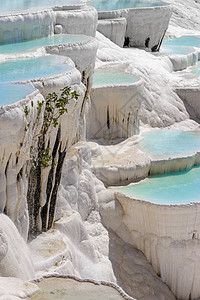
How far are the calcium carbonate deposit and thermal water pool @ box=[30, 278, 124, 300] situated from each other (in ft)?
0.05

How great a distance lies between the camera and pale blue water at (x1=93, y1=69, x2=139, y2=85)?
16.1m

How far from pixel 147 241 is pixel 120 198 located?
110cm

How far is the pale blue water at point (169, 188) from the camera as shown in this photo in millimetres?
13367

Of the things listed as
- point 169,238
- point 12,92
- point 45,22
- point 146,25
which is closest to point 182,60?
point 146,25

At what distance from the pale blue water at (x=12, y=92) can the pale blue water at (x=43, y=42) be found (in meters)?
3.04

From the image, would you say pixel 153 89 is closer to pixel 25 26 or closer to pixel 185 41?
pixel 25 26

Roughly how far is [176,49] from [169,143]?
9.36 m

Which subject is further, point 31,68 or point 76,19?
point 76,19

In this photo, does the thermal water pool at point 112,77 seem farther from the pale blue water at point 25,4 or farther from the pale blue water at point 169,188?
the pale blue water at point 169,188

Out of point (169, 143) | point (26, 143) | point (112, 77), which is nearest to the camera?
point (26, 143)

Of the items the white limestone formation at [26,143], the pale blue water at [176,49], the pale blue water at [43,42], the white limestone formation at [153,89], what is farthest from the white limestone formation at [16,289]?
the pale blue water at [176,49]

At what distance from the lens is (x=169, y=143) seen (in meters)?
16.0

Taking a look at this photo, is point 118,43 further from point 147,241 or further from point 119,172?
point 147,241

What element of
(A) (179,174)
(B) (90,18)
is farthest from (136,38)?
(A) (179,174)
